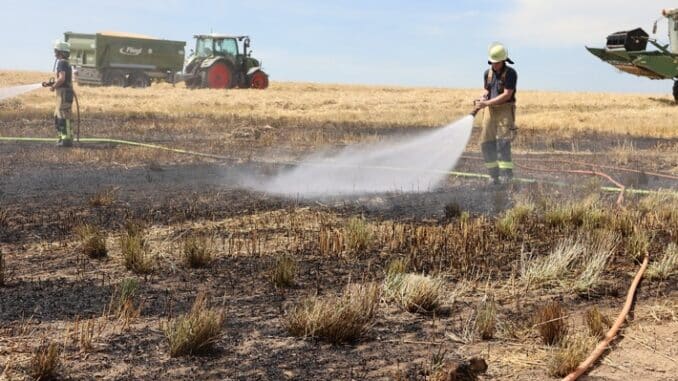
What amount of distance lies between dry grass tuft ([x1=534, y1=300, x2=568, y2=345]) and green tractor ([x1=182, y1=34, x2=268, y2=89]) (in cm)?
3017

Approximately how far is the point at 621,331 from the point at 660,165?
9.10m

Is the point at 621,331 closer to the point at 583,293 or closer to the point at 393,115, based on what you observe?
the point at 583,293

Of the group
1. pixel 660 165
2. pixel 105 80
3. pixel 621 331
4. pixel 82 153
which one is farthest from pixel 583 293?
pixel 105 80

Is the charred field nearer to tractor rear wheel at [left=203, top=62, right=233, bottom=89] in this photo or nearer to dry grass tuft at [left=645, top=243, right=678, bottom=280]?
dry grass tuft at [left=645, top=243, right=678, bottom=280]

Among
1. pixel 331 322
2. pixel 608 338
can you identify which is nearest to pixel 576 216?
pixel 608 338

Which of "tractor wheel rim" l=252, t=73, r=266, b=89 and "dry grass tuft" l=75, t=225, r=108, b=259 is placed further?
"tractor wheel rim" l=252, t=73, r=266, b=89

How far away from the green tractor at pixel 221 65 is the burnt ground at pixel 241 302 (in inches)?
993

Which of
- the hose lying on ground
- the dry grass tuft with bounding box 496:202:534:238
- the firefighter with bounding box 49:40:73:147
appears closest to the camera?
the hose lying on ground

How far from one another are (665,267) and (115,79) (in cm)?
3376

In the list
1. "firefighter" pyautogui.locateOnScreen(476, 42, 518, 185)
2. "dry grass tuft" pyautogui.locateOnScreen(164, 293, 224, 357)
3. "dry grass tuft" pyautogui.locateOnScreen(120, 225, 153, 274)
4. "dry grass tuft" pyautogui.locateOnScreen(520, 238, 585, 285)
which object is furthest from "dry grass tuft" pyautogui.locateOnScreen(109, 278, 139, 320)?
"firefighter" pyautogui.locateOnScreen(476, 42, 518, 185)

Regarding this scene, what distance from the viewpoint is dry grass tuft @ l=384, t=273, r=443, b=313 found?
4.64 meters

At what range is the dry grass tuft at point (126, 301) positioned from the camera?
4246 mm

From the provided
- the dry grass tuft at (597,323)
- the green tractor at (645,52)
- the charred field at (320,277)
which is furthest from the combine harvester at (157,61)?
the dry grass tuft at (597,323)

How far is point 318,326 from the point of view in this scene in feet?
13.4
